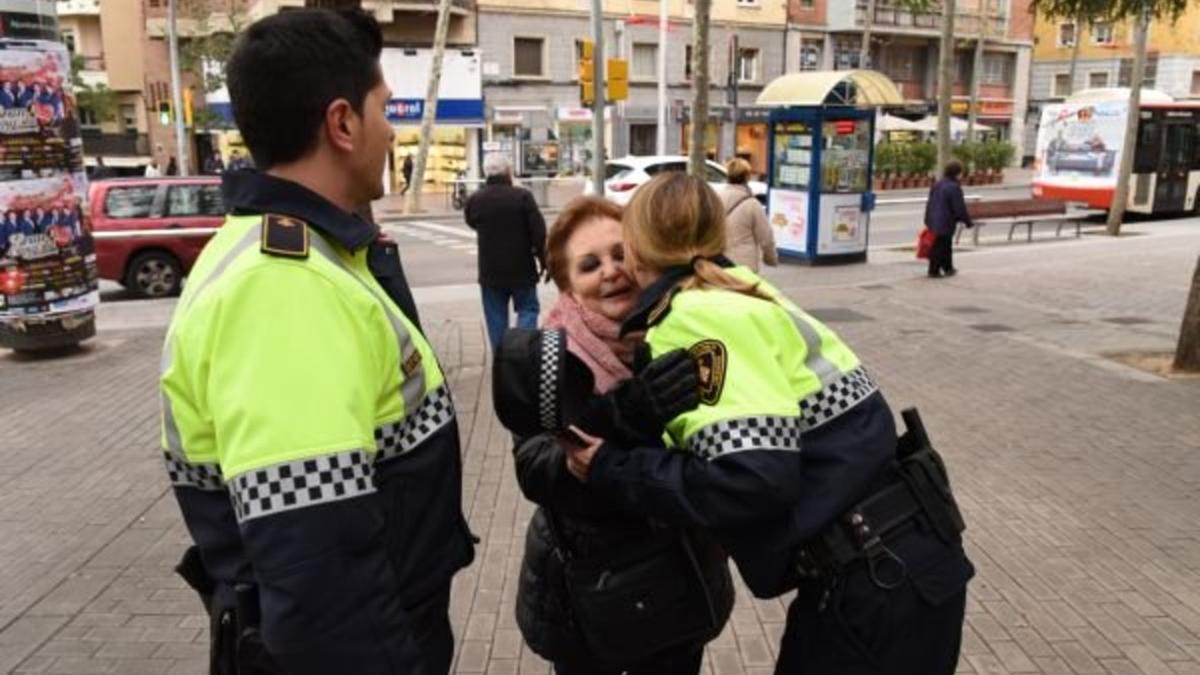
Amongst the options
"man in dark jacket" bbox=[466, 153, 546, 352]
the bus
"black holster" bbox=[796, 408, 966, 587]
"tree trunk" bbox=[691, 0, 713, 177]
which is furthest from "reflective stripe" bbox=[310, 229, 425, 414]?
the bus

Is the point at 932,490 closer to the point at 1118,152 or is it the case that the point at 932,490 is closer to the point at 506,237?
the point at 506,237

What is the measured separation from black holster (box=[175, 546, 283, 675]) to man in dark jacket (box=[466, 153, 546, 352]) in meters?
6.39

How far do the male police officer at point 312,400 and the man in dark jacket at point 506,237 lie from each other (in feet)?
20.4

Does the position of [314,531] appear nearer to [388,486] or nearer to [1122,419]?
[388,486]

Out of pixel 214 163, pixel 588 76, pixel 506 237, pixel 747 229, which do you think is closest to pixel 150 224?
pixel 588 76

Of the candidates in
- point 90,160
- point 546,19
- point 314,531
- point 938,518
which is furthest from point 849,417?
point 90,160

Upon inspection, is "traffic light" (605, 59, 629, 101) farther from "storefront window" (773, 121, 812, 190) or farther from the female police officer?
the female police officer

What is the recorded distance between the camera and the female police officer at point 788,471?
1.81 meters

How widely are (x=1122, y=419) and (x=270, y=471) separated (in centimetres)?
679

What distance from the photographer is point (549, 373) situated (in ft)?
6.20

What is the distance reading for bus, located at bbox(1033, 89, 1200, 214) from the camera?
73.6 ft

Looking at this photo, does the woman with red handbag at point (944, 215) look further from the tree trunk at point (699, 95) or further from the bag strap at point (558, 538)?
the bag strap at point (558, 538)

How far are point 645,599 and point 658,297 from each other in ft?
2.16

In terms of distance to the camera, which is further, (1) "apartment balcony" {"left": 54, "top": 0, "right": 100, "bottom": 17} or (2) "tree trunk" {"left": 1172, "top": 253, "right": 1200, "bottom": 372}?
(1) "apartment balcony" {"left": 54, "top": 0, "right": 100, "bottom": 17}
